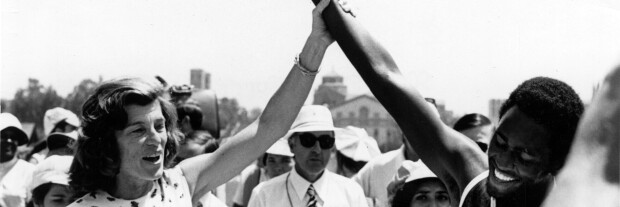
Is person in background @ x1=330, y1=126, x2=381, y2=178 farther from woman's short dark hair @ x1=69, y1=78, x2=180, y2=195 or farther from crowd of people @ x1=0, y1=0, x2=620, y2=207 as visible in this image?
woman's short dark hair @ x1=69, y1=78, x2=180, y2=195

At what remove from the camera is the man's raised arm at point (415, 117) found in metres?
2.72

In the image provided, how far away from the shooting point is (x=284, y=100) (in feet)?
10.7

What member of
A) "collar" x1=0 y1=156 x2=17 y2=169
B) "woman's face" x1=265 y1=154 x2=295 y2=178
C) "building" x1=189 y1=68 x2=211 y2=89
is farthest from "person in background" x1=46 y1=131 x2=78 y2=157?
"building" x1=189 y1=68 x2=211 y2=89

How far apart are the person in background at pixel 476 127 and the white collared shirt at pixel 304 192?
0.94 m

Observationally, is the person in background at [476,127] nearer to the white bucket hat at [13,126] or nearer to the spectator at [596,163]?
the white bucket hat at [13,126]

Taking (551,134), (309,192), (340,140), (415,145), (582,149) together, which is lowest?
(340,140)

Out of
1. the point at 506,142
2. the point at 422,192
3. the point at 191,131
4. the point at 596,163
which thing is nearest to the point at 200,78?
the point at 191,131

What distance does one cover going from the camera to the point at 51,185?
4.25m

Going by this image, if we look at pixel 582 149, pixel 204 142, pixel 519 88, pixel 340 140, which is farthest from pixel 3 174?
pixel 582 149

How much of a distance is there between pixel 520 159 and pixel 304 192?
116 inches

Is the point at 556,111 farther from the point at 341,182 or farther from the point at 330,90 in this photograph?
the point at 330,90

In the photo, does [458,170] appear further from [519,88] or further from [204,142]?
[204,142]

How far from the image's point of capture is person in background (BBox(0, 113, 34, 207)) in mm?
6270

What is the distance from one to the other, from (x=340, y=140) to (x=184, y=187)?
4.24 metres
